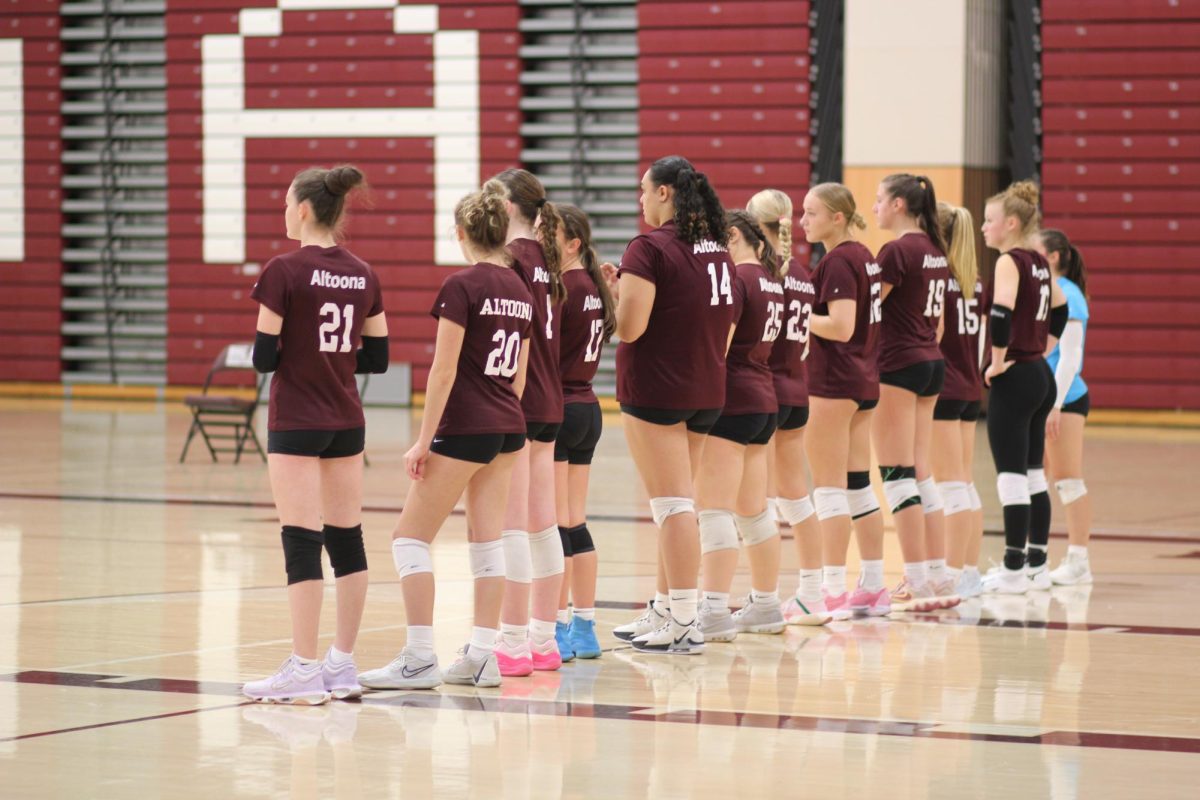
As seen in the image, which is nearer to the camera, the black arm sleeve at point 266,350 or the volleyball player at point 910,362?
the black arm sleeve at point 266,350

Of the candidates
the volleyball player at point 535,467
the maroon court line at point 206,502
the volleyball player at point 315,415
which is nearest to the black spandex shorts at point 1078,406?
the maroon court line at point 206,502

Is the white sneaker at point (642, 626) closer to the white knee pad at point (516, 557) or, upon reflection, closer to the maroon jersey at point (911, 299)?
the white knee pad at point (516, 557)

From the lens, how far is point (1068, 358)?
7.91 metres

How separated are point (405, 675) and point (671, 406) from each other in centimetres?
125

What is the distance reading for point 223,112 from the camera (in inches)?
736

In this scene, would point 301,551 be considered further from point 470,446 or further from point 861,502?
point 861,502

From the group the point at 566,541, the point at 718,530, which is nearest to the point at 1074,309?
the point at 718,530

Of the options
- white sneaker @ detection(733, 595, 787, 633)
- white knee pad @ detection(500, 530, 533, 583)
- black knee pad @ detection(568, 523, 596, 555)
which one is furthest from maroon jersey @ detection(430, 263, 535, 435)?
white sneaker @ detection(733, 595, 787, 633)

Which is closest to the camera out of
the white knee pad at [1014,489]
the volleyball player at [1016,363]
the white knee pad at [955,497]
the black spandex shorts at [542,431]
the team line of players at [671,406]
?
the team line of players at [671,406]

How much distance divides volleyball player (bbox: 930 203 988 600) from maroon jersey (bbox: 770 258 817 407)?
0.98 m

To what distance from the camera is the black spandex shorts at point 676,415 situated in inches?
226

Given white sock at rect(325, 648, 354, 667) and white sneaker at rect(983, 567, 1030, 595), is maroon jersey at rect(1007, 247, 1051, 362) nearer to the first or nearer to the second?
white sneaker at rect(983, 567, 1030, 595)

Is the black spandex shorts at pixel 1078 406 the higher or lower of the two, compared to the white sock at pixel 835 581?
higher

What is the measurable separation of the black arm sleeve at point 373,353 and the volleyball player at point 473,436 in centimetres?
20
